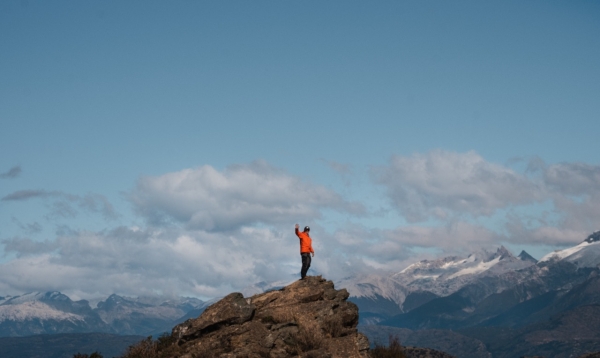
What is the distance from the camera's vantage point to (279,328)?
43.0 meters

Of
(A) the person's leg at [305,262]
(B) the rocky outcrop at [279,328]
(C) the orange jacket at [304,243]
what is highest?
(C) the orange jacket at [304,243]

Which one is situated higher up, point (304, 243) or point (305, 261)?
point (304, 243)

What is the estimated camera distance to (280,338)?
41844mm

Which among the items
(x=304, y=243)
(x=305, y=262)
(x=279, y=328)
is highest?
(x=304, y=243)

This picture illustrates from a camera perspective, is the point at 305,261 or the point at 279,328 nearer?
the point at 279,328

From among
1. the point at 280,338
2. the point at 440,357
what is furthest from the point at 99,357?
the point at 440,357

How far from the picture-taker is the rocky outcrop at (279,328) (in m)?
41.2

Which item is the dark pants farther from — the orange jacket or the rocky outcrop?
the rocky outcrop

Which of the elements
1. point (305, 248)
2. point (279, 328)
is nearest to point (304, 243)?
point (305, 248)

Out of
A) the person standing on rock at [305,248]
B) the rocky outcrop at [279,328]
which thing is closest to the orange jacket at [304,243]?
the person standing on rock at [305,248]

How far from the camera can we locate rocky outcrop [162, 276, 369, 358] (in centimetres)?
4119

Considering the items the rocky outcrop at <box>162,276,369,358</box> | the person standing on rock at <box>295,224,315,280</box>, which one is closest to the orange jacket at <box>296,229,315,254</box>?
the person standing on rock at <box>295,224,315,280</box>

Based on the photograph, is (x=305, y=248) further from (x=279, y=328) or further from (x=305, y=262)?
(x=279, y=328)

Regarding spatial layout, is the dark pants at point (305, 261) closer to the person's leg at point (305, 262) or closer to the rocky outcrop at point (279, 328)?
the person's leg at point (305, 262)
